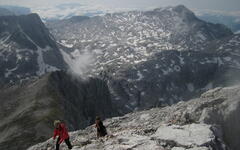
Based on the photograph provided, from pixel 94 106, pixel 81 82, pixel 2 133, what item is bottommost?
pixel 94 106

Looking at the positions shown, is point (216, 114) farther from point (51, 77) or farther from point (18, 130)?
point (51, 77)

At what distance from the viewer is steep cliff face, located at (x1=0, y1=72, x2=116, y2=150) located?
3265 inches

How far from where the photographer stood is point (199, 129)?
3062 centimetres

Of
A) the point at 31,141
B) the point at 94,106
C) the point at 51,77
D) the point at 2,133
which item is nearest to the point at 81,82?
the point at 94,106

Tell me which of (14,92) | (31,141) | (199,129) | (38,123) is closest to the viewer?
(199,129)

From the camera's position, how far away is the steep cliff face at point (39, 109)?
272 ft

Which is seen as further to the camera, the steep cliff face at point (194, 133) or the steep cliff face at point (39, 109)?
→ the steep cliff face at point (39, 109)

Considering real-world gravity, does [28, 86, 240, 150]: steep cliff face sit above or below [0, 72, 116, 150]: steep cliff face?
above

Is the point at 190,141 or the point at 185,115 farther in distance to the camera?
the point at 185,115

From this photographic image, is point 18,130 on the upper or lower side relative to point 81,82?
upper

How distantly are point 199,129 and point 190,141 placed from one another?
3158mm

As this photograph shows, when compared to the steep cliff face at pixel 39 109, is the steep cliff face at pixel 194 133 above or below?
above

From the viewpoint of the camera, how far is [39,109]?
10362 centimetres

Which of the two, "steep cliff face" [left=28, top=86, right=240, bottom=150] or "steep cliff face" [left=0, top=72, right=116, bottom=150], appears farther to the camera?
"steep cliff face" [left=0, top=72, right=116, bottom=150]
